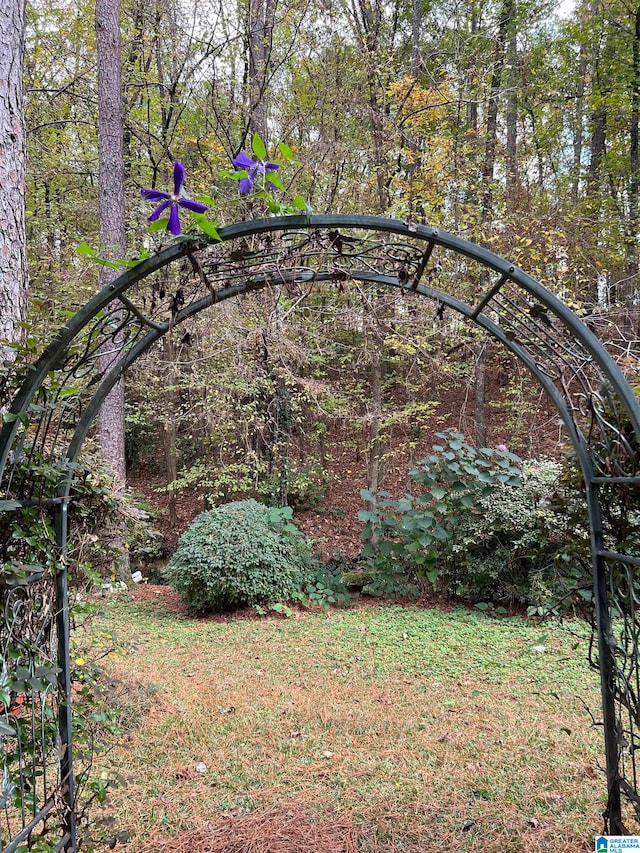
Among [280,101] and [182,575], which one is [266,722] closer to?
[182,575]

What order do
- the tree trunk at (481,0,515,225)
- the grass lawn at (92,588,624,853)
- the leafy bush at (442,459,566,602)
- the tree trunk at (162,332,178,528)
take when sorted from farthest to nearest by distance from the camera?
the tree trunk at (162,332,178,528)
the tree trunk at (481,0,515,225)
the leafy bush at (442,459,566,602)
the grass lawn at (92,588,624,853)

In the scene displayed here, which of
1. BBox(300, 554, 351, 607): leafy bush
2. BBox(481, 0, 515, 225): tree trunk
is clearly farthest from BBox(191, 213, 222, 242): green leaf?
BBox(481, 0, 515, 225): tree trunk

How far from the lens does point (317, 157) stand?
17.1ft

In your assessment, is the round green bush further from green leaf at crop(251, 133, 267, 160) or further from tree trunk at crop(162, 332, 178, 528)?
green leaf at crop(251, 133, 267, 160)

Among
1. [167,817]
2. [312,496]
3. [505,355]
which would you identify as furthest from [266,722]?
[505,355]

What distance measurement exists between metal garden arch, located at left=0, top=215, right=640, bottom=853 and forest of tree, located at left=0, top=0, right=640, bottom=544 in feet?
9.23

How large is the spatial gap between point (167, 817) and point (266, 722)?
2.34ft

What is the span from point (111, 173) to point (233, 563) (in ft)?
13.3

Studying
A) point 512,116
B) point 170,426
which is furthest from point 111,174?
point 512,116

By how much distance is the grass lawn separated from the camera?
180cm

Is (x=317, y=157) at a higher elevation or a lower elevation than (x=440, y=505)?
higher

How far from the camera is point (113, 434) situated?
16.4 ft

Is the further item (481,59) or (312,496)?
(312,496)

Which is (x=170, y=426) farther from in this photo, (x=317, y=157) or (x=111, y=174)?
(x=317, y=157)
